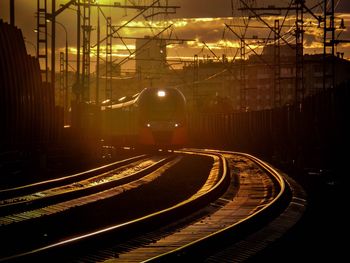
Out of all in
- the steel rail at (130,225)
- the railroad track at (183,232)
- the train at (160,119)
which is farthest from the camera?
the train at (160,119)

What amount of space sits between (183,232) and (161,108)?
2369 cm

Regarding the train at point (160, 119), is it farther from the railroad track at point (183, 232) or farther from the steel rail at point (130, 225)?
the railroad track at point (183, 232)

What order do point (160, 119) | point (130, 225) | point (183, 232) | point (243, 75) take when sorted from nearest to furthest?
point (130, 225) < point (183, 232) < point (160, 119) < point (243, 75)

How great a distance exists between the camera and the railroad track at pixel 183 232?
23.4ft

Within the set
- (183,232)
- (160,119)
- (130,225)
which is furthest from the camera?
(160,119)

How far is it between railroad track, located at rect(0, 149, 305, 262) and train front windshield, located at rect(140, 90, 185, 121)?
16.8 meters

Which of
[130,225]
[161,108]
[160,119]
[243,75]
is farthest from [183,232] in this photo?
[243,75]

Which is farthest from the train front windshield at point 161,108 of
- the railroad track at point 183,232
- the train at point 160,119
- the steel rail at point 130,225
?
the railroad track at point 183,232

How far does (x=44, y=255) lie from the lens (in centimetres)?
660

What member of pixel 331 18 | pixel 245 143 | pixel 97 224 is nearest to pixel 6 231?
pixel 97 224

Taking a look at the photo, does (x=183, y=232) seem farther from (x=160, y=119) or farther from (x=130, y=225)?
(x=160, y=119)

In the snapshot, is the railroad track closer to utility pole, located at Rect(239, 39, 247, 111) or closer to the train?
the train

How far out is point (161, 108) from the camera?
33.0m

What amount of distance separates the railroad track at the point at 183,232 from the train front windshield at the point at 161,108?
661 inches
